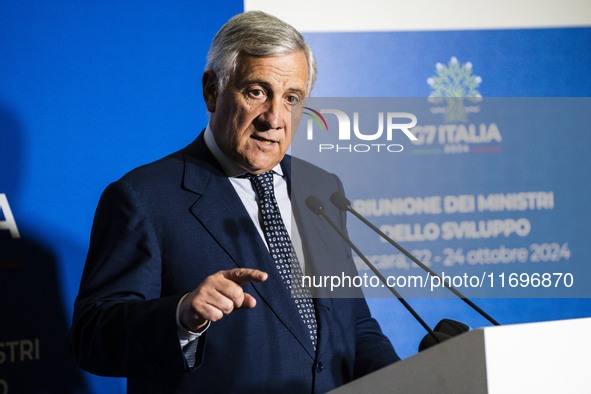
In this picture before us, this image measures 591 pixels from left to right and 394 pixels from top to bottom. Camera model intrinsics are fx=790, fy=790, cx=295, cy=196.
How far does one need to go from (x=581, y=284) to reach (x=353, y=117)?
→ 0.87 metres

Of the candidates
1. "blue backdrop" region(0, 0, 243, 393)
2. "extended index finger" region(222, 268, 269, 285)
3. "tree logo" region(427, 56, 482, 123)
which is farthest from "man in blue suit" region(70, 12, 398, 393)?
"tree logo" region(427, 56, 482, 123)

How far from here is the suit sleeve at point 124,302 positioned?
5.51 feet

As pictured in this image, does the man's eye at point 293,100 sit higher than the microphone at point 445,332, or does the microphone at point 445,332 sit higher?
the man's eye at point 293,100

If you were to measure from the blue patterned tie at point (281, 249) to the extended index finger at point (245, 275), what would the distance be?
0.50 m

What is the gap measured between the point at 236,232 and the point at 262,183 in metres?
0.18

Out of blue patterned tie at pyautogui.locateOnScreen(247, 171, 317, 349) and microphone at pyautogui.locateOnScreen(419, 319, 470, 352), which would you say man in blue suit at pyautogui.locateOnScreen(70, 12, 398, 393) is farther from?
microphone at pyautogui.locateOnScreen(419, 319, 470, 352)

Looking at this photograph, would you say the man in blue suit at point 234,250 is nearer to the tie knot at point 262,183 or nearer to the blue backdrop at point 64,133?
the tie knot at point 262,183

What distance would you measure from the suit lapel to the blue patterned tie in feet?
0.09

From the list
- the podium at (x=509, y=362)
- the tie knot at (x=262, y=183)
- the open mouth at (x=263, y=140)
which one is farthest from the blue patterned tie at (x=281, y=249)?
the podium at (x=509, y=362)

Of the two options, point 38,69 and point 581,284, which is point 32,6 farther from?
point 581,284

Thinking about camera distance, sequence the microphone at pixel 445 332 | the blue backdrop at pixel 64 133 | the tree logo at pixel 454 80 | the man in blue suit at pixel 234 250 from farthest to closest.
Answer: the tree logo at pixel 454 80, the blue backdrop at pixel 64 133, the man in blue suit at pixel 234 250, the microphone at pixel 445 332

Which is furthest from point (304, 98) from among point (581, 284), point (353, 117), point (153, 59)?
point (581, 284)

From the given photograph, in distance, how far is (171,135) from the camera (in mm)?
2766

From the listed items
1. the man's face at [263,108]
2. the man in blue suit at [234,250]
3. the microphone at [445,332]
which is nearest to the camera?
the microphone at [445,332]
